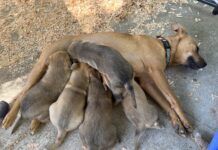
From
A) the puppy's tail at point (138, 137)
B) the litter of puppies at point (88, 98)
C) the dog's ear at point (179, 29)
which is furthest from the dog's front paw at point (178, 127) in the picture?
the dog's ear at point (179, 29)

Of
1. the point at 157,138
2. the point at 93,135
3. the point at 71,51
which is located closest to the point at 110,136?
the point at 93,135

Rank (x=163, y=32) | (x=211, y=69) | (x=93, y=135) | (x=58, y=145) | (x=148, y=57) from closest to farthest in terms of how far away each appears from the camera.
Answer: (x=93, y=135) < (x=58, y=145) < (x=148, y=57) < (x=211, y=69) < (x=163, y=32)

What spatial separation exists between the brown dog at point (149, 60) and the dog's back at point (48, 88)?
0.17 meters

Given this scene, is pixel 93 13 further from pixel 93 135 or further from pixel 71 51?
pixel 93 135

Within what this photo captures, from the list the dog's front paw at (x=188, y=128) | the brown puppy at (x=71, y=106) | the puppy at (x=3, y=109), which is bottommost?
the dog's front paw at (x=188, y=128)

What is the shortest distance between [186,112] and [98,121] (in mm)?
662

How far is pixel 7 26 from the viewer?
315 cm

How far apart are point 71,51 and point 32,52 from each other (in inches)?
25.6

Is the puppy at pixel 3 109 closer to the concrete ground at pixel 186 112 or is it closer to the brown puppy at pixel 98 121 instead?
the concrete ground at pixel 186 112

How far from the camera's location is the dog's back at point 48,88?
2234 mm

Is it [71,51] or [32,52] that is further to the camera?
[32,52]

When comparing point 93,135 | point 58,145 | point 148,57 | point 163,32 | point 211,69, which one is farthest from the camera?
point 163,32

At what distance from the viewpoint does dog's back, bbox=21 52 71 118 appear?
223 centimetres

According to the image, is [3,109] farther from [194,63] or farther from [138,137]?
[194,63]
